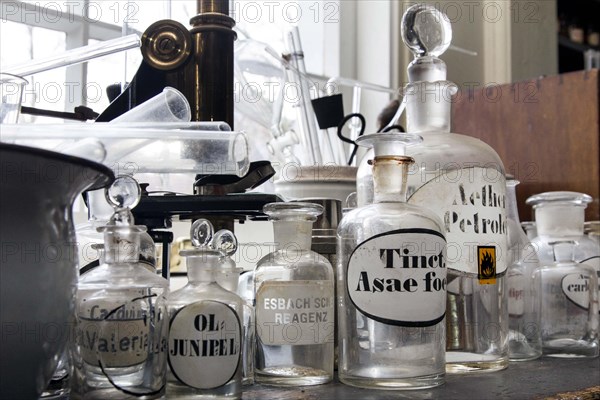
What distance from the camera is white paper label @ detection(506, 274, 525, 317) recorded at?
0.80 meters

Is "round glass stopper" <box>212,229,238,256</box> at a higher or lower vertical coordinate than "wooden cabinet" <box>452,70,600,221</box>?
lower

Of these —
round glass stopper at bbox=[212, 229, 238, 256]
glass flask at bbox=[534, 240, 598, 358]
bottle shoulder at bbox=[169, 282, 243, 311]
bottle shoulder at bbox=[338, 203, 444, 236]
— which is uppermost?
bottle shoulder at bbox=[338, 203, 444, 236]

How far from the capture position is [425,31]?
2.50ft

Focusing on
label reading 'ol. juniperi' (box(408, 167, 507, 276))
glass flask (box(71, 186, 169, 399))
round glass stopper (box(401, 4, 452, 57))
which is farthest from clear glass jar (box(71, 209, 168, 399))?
round glass stopper (box(401, 4, 452, 57))

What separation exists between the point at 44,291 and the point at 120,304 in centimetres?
8

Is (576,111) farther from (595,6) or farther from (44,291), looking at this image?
(595,6)

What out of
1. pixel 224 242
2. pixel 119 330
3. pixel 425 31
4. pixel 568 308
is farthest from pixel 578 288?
pixel 119 330

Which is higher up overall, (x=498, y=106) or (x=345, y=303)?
(x=498, y=106)

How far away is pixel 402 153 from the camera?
0.63 meters

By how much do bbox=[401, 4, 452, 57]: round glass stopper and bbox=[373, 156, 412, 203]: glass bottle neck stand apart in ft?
0.63

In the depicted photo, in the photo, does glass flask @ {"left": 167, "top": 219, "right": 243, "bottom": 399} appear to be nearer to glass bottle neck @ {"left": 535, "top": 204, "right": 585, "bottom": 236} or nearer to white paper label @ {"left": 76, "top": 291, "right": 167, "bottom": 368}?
white paper label @ {"left": 76, "top": 291, "right": 167, "bottom": 368}

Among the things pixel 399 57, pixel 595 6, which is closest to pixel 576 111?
pixel 399 57

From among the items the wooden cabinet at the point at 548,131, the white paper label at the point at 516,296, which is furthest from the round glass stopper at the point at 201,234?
the wooden cabinet at the point at 548,131

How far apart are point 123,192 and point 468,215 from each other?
1.01 feet
